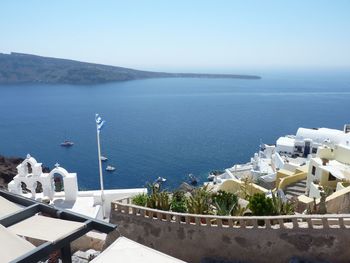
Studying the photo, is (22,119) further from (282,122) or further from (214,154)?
(282,122)

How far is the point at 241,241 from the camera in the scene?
11094 millimetres

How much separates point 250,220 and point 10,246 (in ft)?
22.4

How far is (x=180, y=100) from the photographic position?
15412 cm

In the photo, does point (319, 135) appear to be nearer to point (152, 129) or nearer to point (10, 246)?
point (10, 246)

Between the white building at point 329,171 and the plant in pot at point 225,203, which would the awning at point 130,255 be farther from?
the white building at point 329,171

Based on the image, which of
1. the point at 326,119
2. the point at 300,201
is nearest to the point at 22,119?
the point at 326,119

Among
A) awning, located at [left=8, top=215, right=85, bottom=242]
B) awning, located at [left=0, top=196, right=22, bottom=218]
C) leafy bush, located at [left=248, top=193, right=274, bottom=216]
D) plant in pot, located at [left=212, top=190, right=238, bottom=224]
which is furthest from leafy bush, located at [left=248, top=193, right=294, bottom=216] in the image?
awning, located at [left=0, top=196, right=22, bottom=218]

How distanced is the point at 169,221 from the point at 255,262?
295 centimetres

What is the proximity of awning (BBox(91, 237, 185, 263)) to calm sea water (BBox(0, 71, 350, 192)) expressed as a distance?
45.6 meters

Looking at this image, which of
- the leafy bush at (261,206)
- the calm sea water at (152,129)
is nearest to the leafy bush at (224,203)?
the leafy bush at (261,206)

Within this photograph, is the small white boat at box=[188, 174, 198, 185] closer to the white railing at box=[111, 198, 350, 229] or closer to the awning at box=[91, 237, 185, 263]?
the white railing at box=[111, 198, 350, 229]

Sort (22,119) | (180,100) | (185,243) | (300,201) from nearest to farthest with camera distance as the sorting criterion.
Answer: (185,243)
(300,201)
(22,119)
(180,100)

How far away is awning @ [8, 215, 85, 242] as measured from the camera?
23.7 ft

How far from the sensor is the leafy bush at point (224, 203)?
12.0 metres
